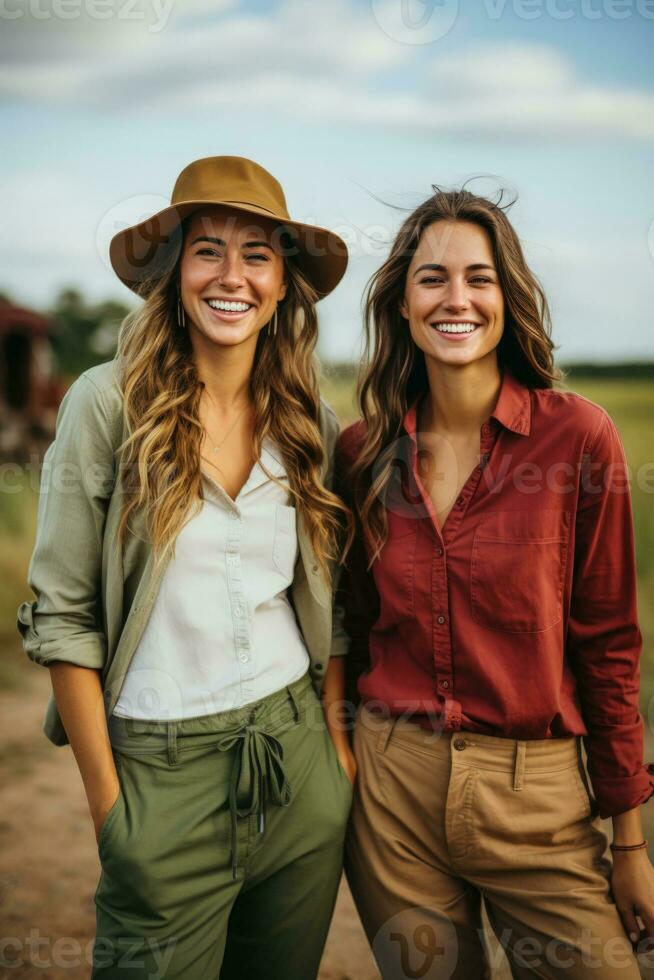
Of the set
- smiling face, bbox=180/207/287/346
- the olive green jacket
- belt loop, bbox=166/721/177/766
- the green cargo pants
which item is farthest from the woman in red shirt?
the olive green jacket

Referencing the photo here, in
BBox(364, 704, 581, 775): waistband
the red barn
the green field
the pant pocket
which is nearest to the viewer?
the pant pocket

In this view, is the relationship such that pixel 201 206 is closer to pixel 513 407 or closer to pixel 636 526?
pixel 513 407

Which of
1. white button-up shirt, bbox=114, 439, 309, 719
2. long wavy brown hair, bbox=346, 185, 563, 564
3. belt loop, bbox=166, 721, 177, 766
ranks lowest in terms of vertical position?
belt loop, bbox=166, 721, 177, 766

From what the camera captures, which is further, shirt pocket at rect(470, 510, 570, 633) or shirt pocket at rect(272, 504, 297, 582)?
shirt pocket at rect(272, 504, 297, 582)

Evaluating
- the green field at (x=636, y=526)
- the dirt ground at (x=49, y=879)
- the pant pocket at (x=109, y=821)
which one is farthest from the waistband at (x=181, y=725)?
the green field at (x=636, y=526)

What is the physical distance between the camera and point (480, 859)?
1.91 m

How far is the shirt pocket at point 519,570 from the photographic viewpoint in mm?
1887

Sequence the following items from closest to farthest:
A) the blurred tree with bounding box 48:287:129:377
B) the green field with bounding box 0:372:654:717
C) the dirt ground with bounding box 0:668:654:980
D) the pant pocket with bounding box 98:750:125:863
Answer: the pant pocket with bounding box 98:750:125:863
the dirt ground with bounding box 0:668:654:980
the green field with bounding box 0:372:654:717
the blurred tree with bounding box 48:287:129:377

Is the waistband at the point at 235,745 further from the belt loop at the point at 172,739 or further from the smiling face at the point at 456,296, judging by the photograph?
the smiling face at the point at 456,296

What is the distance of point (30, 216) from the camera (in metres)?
10.3

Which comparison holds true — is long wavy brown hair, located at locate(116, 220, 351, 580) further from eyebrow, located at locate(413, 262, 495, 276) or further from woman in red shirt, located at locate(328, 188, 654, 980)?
eyebrow, located at locate(413, 262, 495, 276)

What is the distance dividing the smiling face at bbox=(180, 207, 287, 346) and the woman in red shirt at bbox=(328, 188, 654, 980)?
0.38 m

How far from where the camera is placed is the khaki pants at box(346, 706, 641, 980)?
1882mm

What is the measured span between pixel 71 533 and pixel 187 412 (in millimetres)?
404
